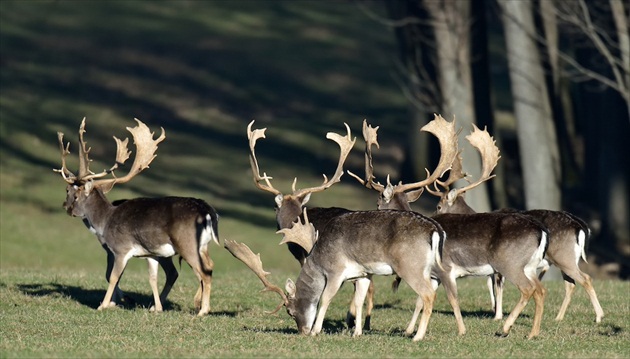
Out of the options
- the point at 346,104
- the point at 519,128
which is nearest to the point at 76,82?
the point at 346,104

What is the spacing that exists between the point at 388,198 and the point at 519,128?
32.5ft

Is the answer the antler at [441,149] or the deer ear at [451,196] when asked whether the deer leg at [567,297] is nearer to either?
the deer ear at [451,196]

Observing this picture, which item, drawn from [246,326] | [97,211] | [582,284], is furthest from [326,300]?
[97,211]

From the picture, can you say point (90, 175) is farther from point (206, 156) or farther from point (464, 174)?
point (206, 156)

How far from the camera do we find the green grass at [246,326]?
13352mm

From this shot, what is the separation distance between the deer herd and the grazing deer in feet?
0.04

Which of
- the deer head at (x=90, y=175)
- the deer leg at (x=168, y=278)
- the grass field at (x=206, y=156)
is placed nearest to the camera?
the grass field at (x=206, y=156)

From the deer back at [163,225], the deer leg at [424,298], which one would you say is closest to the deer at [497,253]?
the deer leg at [424,298]

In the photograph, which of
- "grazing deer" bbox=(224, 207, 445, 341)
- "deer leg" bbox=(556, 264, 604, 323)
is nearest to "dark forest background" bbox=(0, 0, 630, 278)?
"deer leg" bbox=(556, 264, 604, 323)

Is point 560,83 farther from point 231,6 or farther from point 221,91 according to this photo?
point 231,6

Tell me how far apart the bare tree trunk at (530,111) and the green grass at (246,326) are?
520 cm

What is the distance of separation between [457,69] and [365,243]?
42.3 ft

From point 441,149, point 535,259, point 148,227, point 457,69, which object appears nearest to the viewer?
point 535,259

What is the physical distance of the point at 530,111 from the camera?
1044 inches
